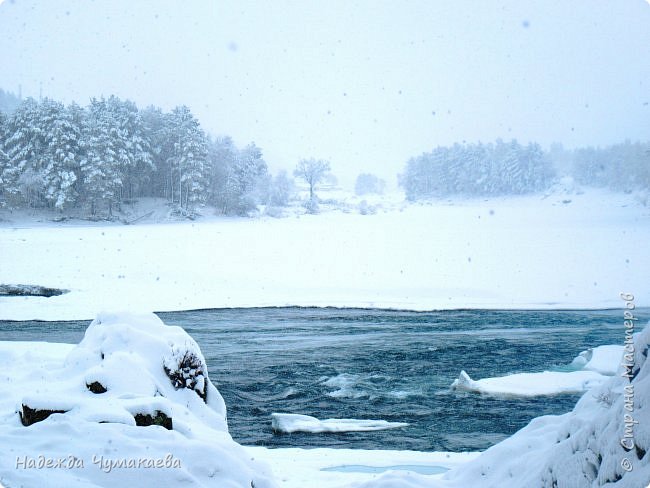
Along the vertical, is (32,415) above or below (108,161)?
below

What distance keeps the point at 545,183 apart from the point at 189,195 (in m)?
33.8

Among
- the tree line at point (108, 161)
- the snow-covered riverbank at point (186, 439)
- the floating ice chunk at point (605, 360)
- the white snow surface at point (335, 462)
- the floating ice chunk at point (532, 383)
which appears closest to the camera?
the snow-covered riverbank at point (186, 439)

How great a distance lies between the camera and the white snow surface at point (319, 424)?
8.97 m

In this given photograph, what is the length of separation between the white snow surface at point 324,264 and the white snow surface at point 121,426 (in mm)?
11751

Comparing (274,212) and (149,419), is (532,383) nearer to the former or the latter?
(149,419)

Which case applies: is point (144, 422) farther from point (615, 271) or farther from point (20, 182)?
point (20, 182)

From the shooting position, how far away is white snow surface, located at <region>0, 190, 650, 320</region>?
71.8 ft

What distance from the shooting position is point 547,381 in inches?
446

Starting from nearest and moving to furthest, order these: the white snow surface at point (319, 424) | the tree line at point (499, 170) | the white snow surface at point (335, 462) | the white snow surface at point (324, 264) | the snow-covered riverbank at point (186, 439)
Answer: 1. the snow-covered riverbank at point (186, 439)
2. the white snow surface at point (335, 462)
3. the white snow surface at point (319, 424)
4. the white snow surface at point (324, 264)
5. the tree line at point (499, 170)

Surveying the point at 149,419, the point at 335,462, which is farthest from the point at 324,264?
the point at 149,419

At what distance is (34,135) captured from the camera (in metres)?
32.3

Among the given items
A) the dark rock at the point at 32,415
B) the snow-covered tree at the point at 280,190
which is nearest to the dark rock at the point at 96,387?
the dark rock at the point at 32,415

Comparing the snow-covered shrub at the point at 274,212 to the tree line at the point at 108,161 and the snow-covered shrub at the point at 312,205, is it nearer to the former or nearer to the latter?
the snow-covered shrub at the point at 312,205

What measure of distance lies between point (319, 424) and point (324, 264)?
20114 mm
